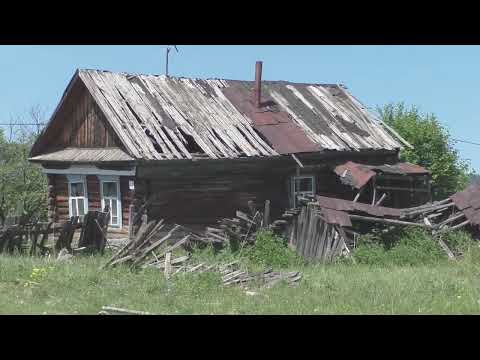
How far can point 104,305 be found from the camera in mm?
8383

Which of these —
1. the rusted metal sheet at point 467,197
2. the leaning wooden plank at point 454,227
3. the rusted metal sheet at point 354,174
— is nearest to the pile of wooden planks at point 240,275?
the leaning wooden plank at point 454,227

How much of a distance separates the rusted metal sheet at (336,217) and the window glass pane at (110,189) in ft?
20.8

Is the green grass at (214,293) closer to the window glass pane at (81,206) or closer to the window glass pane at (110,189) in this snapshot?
the window glass pane at (110,189)

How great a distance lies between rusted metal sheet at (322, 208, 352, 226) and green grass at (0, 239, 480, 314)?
120 inches

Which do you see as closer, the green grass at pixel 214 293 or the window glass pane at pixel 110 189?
the green grass at pixel 214 293

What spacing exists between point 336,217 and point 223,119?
237 inches

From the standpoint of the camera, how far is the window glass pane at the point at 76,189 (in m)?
19.1

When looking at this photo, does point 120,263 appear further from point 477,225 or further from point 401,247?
point 477,225

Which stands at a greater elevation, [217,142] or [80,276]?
[217,142]

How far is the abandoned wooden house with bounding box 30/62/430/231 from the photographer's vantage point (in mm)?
17297

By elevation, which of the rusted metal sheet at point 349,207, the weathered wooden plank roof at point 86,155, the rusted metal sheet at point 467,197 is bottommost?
the rusted metal sheet at point 349,207

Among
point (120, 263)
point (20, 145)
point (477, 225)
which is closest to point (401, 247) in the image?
point (477, 225)
